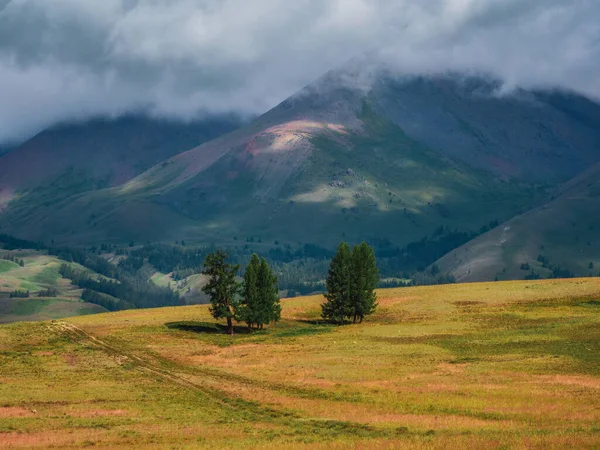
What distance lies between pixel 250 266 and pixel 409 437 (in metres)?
80.8

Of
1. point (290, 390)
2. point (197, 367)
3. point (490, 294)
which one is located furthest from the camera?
point (490, 294)

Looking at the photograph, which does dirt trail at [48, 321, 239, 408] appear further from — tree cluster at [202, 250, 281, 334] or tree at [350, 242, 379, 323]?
tree at [350, 242, 379, 323]

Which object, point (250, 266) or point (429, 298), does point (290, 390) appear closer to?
point (250, 266)

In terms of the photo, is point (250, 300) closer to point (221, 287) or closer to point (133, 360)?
point (221, 287)

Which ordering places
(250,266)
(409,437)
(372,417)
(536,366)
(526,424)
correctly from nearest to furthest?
1. (409,437)
2. (526,424)
3. (372,417)
4. (536,366)
5. (250,266)

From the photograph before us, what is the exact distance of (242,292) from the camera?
132625mm

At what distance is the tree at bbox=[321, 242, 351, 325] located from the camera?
138m

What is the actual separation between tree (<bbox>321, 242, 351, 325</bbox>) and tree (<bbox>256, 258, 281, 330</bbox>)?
384 inches

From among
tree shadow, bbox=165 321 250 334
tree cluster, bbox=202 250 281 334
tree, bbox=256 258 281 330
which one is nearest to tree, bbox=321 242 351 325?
tree, bbox=256 258 281 330

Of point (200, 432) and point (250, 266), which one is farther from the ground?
point (250, 266)

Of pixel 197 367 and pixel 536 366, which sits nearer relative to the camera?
pixel 536 366

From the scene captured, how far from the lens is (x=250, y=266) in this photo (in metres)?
132

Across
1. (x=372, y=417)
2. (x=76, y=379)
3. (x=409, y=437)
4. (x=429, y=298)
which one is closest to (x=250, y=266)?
(x=429, y=298)

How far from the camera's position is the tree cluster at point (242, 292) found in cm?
12838
